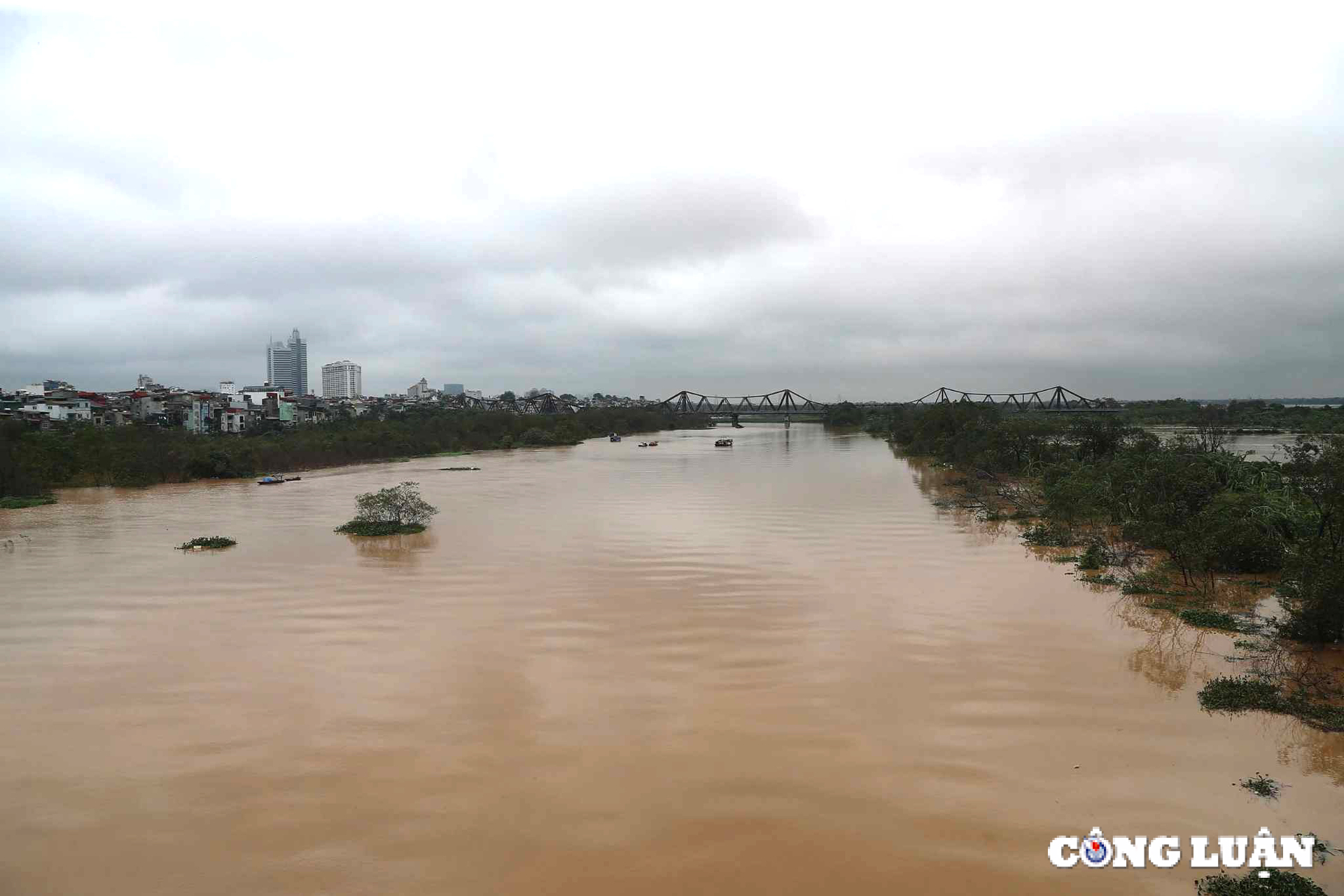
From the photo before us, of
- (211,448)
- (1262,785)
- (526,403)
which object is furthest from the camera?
(526,403)

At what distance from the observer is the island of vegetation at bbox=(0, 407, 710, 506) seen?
97.6 feet

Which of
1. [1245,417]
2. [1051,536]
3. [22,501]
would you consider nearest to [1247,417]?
[1245,417]

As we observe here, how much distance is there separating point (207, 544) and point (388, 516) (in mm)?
3712

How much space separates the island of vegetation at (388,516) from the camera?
1883 cm

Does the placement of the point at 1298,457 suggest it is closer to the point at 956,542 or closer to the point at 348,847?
Answer: the point at 956,542

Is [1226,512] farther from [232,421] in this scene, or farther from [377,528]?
[232,421]

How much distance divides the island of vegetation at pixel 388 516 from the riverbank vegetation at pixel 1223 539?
13.6m

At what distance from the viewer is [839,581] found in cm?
1333

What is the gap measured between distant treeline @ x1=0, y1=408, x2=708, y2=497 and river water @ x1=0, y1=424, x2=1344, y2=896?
17.9 metres

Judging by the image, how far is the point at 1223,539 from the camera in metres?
11.6

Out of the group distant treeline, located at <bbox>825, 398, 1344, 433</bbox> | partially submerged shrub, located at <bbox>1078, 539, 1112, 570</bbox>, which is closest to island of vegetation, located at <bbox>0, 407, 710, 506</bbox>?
partially submerged shrub, located at <bbox>1078, 539, 1112, 570</bbox>

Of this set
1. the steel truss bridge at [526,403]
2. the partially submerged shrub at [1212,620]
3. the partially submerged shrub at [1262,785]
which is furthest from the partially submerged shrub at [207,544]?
the steel truss bridge at [526,403]

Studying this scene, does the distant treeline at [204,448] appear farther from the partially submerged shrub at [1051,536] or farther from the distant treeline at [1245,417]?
the distant treeline at [1245,417]

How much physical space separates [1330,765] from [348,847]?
7.15m
